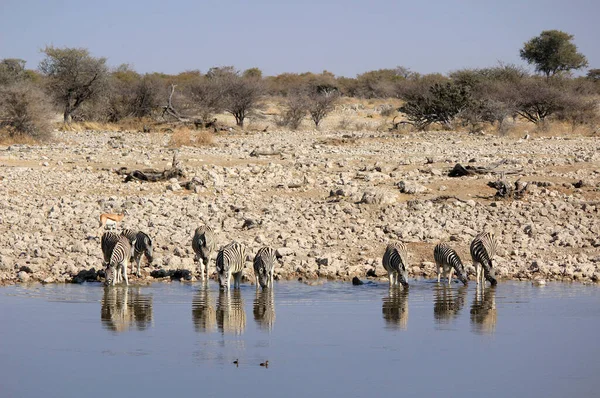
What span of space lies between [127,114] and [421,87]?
13179 mm

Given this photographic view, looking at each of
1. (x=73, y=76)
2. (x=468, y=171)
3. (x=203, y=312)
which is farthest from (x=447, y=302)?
(x=73, y=76)

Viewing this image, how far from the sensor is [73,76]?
40531 millimetres

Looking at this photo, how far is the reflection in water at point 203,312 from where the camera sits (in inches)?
396

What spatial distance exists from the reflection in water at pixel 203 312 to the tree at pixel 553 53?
52.6 m

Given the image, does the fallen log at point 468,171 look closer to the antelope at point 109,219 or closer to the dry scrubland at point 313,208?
the dry scrubland at point 313,208

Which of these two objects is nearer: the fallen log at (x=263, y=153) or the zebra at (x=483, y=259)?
the zebra at (x=483, y=259)

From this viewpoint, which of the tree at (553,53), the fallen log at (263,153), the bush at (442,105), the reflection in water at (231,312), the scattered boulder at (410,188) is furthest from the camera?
the tree at (553,53)

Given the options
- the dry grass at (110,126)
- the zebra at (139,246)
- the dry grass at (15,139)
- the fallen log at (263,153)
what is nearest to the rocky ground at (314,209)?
the fallen log at (263,153)

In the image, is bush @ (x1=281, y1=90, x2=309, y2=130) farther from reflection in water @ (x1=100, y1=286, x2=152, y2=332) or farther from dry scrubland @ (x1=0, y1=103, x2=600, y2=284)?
reflection in water @ (x1=100, y1=286, x2=152, y2=332)

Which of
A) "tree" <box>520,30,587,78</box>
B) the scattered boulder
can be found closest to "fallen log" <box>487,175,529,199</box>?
the scattered boulder

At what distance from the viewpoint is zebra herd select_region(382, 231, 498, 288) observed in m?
12.2

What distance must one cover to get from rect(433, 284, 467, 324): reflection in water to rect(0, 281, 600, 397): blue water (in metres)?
0.03

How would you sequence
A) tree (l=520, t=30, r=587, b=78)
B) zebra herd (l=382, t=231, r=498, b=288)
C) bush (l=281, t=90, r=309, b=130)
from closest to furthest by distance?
1. zebra herd (l=382, t=231, r=498, b=288)
2. bush (l=281, t=90, r=309, b=130)
3. tree (l=520, t=30, r=587, b=78)

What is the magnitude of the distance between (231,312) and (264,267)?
4.45ft
